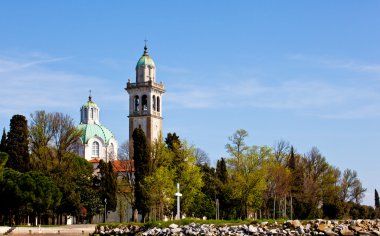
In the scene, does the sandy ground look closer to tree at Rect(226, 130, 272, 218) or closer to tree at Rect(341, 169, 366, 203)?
tree at Rect(226, 130, 272, 218)

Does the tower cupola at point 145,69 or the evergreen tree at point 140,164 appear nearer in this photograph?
the evergreen tree at point 140,164

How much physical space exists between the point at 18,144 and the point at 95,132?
43.8 m

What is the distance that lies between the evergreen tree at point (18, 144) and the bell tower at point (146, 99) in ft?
119

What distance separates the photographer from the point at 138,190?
195 ft

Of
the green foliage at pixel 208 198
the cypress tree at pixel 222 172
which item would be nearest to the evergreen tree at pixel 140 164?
the green foliage at pixel 208 198

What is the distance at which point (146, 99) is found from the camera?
325ft

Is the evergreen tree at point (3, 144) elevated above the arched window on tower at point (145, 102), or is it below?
below

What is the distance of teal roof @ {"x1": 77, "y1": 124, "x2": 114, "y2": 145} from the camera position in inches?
4072

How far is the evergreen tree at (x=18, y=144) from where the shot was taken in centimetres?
6109

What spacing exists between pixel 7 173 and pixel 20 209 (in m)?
3.75

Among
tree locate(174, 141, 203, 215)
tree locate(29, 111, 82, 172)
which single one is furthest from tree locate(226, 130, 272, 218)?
tree locate(29, 111, 82, 172)

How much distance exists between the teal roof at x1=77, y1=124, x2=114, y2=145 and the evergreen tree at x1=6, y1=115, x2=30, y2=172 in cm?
4077

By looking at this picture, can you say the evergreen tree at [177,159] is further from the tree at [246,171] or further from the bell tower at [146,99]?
the bell tower at [146,99]

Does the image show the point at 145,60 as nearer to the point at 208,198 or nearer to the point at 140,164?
the point at 208,198
